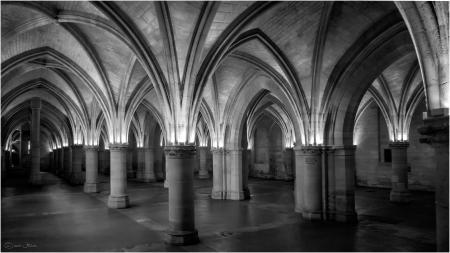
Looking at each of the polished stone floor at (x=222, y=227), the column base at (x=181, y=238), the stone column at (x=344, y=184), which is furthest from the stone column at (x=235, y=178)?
the column base at (x=181, y=238)

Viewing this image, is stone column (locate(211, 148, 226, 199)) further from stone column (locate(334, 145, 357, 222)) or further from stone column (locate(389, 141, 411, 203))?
stone column (locate(389, 141, 411, 203))

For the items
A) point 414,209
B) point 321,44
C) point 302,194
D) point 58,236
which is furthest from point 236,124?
point 58,236

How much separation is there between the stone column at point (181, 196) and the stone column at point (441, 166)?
24.6 ft

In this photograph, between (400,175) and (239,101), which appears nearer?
(400,175)

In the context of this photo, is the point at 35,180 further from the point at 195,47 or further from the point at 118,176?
the point at 195,47

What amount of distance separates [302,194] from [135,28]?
10.0 metres

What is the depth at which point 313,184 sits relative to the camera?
14.8 m

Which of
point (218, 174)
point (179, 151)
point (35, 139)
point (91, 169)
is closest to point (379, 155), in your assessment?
point (218, 174)

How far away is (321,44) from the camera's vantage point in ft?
44.9

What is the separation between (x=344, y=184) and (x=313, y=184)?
124cm

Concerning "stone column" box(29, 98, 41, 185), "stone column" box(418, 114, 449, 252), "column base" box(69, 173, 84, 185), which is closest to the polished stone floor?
"stone column" box(418, 114, 449, 252)

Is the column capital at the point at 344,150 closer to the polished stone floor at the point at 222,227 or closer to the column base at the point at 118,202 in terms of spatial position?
the polished stone floor at the point at 222,227

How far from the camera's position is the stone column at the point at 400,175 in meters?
19.7

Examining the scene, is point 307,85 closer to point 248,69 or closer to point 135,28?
point 248,69
